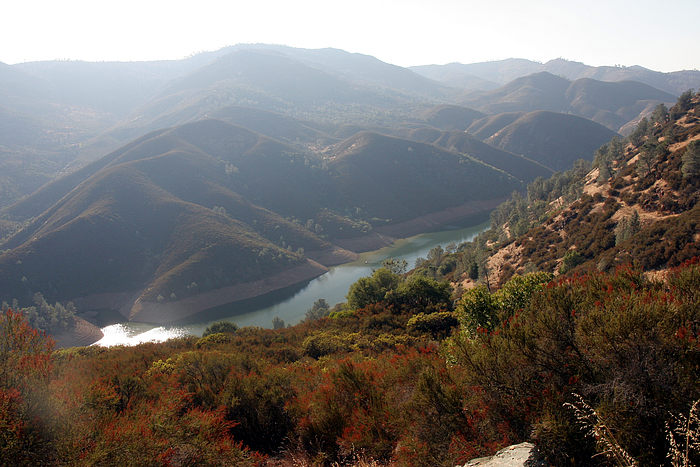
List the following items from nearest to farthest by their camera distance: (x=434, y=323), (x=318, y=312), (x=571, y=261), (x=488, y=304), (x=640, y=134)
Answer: (x=488, y=304) → (x=434, y=323) → (x=571, y=261) → (x=318, y=312) → (x=640, y=134)

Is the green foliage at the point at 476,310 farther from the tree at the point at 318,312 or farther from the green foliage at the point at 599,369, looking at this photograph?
the tree at the point at 318,312

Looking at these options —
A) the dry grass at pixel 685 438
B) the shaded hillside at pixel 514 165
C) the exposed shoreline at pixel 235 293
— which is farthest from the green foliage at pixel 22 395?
the shaded hillside at pixel 514 165

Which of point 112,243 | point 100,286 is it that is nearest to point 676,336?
point 100,286

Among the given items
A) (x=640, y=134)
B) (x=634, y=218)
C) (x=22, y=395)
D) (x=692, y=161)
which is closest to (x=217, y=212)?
(x=634, y=218)

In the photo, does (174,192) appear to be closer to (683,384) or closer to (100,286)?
(100,286)

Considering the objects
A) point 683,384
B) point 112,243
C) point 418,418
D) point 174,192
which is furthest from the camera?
point 174,192

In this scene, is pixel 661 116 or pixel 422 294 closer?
pixel 422 294

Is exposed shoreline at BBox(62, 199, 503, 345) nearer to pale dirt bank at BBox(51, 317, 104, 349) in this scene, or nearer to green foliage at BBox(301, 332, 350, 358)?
pale dirt bank at BBox(51, 317, 104, 349)

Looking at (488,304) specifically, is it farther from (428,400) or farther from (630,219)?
(630,219)
